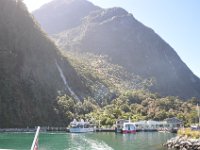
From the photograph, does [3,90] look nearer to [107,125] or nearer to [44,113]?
[44,113]

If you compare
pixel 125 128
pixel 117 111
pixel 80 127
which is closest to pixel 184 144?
pixel 125 128

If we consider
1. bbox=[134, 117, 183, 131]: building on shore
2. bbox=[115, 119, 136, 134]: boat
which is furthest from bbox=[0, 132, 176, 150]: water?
bbox=[134, 117, 183, 131]: building on shore

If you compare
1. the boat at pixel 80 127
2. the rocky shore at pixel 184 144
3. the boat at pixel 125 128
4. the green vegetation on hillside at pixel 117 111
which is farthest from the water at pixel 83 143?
the green vegetation on hillside at pixel 117 111

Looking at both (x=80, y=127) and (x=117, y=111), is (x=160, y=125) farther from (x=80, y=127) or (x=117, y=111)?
(x=80, y=127)

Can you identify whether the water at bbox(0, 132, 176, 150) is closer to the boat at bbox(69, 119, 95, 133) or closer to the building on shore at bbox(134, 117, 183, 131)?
the boat at bbox(69, 119, 95, 133)

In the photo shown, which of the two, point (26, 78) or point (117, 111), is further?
point (117, 111)

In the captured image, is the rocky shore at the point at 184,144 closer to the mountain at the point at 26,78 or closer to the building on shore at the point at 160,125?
the mountain at the point at 26,78

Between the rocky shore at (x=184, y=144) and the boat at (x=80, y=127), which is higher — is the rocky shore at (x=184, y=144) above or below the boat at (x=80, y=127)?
below

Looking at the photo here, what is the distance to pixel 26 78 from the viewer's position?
17162 cm

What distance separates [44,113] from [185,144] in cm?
10351

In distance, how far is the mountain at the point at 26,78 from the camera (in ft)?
504

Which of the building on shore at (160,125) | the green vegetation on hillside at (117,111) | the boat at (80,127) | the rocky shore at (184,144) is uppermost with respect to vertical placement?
the green vegetation on hillside at (117,111)

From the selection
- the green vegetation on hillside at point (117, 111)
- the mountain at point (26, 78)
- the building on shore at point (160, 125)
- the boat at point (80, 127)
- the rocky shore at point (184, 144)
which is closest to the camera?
the rocky shore at point (184, 144)

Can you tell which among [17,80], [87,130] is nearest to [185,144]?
[87,130]
